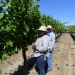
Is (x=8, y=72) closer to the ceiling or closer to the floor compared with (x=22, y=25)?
closer to the floor

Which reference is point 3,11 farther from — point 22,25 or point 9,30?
point 22,25

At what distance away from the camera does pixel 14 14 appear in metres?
7.27

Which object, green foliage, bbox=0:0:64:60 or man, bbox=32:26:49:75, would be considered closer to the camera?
green foliage, bbox=0:0:64:60

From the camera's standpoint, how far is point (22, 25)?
928 cm

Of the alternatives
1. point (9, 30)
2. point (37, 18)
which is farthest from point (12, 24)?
point (37, 18)

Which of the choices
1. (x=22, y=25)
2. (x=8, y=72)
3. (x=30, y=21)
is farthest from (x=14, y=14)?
(x=8, y=72)

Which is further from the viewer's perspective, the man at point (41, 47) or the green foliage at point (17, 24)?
the man at point (41, 47)

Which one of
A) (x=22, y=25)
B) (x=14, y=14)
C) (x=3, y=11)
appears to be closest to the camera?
(x=3, y=11)

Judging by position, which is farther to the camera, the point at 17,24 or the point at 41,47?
the point at 17,24

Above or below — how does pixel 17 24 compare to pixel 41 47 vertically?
above

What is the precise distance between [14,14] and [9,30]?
1086 millimetres

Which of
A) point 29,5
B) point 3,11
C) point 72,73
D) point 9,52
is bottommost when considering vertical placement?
point 72,73

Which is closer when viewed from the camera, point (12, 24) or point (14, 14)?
point (12, 24)

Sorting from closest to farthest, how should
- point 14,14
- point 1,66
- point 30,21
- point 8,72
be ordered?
1. point 14,14
2. point 30,21
3. point 8,72
4. point 1,66
